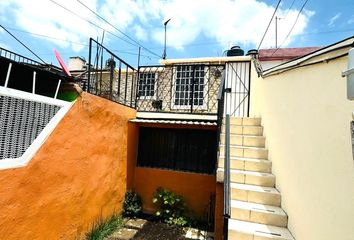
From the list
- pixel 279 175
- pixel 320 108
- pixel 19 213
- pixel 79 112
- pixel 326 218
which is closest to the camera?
pixel 326 218

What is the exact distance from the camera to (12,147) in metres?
3.27

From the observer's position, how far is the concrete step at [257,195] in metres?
3.84

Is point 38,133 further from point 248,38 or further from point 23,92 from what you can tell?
point 248,38

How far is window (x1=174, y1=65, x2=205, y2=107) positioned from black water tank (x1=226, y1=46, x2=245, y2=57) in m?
1.64

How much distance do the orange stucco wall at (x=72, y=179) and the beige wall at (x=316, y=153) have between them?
358cm

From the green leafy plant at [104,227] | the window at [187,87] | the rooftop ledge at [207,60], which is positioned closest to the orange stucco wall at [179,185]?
the green leafy plant at [104,227]

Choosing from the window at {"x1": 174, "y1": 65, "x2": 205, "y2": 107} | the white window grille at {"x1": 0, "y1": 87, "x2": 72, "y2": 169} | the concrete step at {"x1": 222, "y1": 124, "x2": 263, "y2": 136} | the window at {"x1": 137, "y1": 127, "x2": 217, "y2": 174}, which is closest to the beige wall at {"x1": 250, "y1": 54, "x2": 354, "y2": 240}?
the concrete step at {"x1": 222, "y1": 124, "x2": 263, "y2": 136}

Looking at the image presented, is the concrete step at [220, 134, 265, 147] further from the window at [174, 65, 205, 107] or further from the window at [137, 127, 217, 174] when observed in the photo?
the window at [174, 65, 205, 107]

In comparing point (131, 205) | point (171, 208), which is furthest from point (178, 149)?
point (131, 205)

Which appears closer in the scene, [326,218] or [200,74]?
[326,218]

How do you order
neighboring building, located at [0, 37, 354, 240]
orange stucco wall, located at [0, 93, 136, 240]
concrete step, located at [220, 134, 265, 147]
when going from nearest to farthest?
1. neighboring building, located at [0, 37, 354, 240]
2. orange stucco wall, located at [0, 93, 136, 240]
3. concrete step, located at [220, 134, 265, 147]

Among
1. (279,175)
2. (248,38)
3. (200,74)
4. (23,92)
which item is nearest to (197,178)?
(279,175)

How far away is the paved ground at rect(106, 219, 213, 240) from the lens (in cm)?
541

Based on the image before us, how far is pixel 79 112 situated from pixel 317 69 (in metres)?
3.87
